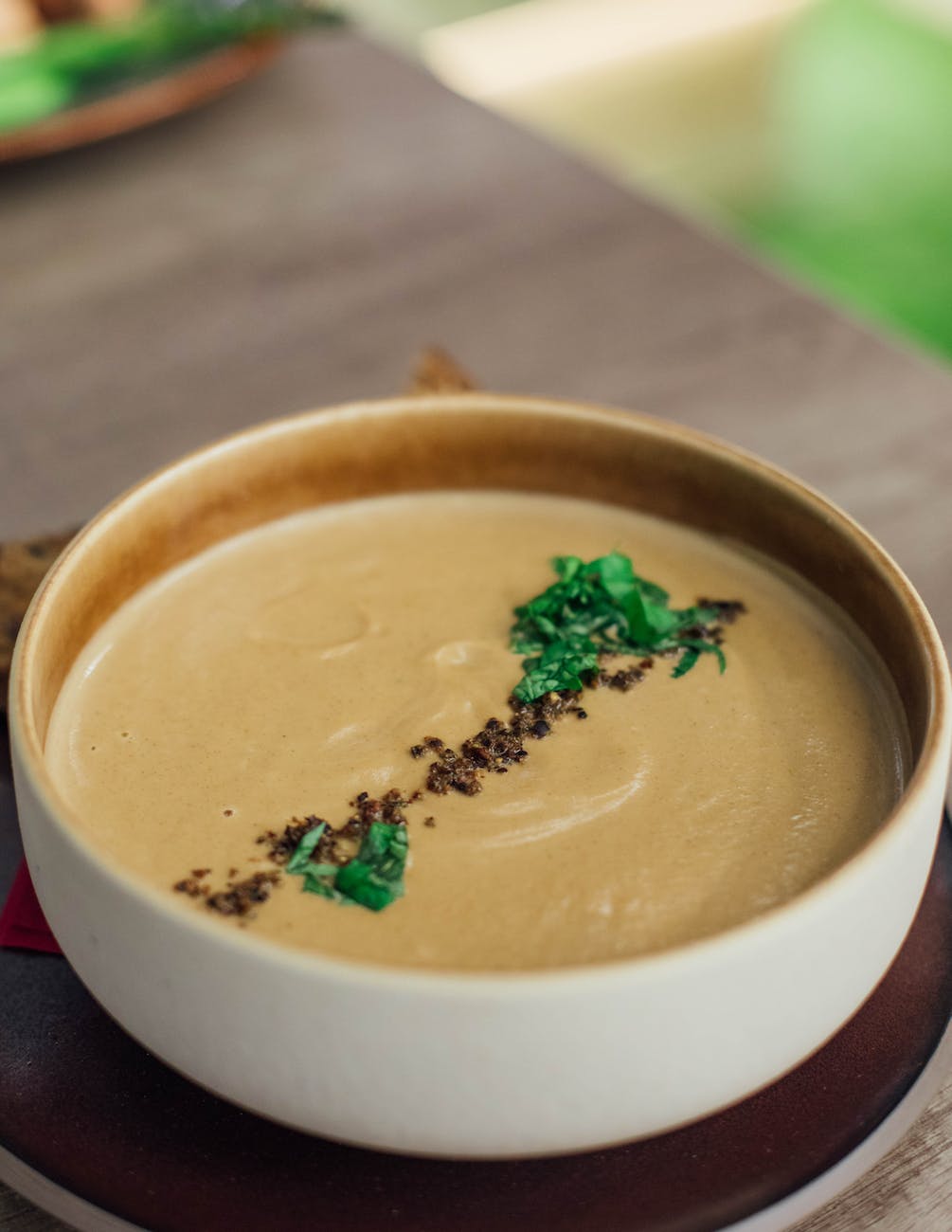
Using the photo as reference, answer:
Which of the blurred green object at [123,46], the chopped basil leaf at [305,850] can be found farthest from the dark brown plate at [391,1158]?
the blurred green object at [123,46]

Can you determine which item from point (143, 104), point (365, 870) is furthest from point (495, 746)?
point (143, 104)

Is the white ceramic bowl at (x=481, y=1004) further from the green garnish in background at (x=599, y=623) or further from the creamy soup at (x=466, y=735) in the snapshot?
the green garnish in background at (x=599, y=623)

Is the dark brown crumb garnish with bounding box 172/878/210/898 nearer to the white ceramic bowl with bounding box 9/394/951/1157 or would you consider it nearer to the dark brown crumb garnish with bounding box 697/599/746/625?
the white ceramic bowl with bounding box 9/394/951/1157

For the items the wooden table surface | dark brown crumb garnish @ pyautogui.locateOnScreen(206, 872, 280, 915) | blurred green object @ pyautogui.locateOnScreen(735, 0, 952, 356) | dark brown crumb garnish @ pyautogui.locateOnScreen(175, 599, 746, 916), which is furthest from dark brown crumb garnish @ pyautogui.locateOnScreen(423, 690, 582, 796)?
blurred green object @ pyautogui.locateOnScreen(735, 0, 952, 356)

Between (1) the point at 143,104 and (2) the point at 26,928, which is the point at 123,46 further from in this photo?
(2) the point at 26,928

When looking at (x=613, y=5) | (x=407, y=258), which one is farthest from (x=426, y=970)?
(x=613, y=5)
